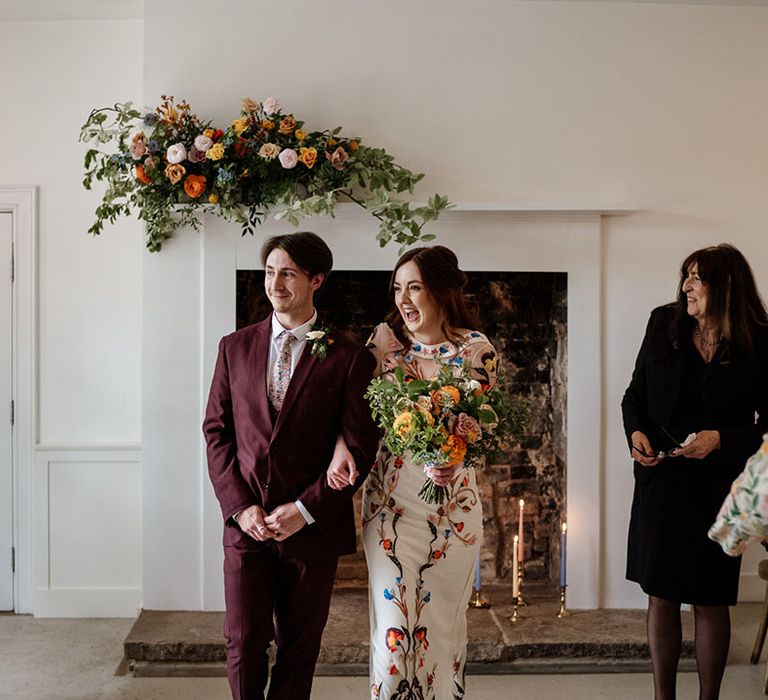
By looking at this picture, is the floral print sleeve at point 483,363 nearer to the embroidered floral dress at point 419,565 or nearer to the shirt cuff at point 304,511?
the embroidered floral dress at point 419,565

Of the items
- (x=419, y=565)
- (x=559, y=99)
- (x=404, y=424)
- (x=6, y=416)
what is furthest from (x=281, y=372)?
(x=6, y=416)

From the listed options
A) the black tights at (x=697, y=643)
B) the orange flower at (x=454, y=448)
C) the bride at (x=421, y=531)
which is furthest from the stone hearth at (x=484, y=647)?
the orange flower at (x=454, y=448)

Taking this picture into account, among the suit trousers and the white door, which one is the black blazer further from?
the white door

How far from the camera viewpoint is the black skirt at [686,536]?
2.88 m

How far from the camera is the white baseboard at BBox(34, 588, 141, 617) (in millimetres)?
4266

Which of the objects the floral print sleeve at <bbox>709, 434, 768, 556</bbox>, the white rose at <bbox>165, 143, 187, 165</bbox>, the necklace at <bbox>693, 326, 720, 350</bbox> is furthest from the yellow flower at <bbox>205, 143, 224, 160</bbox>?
the floral print sleeve at <bbox>709, 434, 768, 556</bbox>

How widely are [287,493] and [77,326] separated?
7.03ft

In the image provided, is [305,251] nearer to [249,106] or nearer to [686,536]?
[249,106]

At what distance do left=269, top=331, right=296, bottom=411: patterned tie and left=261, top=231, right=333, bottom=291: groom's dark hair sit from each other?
206mm

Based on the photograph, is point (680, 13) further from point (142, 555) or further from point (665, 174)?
point (142, 555)

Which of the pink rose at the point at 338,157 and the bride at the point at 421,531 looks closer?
the bride at the point at 421,531

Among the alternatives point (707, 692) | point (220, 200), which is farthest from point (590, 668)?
point (220, 200)

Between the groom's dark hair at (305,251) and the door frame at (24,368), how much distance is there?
2.06m

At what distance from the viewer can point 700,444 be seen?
9.43 ft
